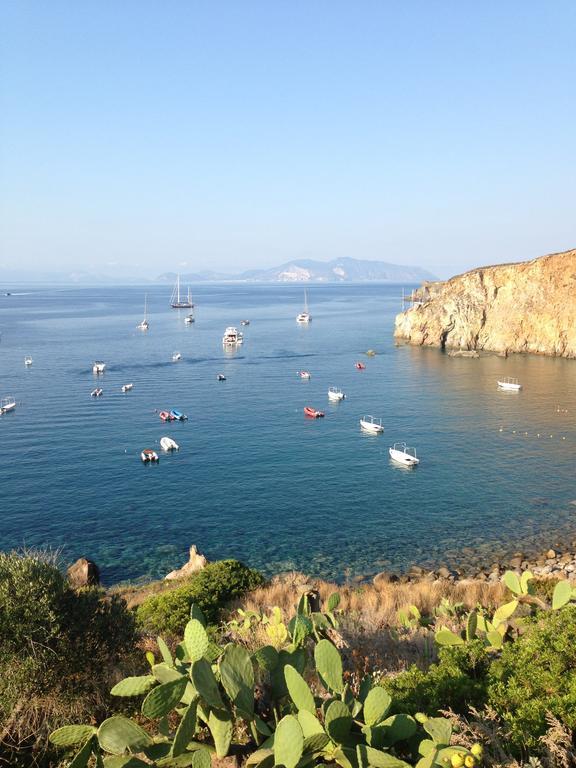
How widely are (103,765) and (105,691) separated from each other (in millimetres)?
3968

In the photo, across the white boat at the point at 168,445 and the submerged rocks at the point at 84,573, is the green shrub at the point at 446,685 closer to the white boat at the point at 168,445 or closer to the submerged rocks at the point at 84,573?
the submerged rocks at the point at 84,573

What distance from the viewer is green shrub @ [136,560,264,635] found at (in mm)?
16438

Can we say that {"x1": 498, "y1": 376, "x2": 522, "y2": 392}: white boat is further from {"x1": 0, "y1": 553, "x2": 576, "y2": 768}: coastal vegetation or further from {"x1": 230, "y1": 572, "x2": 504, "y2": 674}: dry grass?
{"x1": 0, "y1": 553, "x2": 576, "y2": 768}: coastal vegetation

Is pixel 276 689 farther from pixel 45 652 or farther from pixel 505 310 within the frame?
pixel 505 310

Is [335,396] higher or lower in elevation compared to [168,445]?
higher

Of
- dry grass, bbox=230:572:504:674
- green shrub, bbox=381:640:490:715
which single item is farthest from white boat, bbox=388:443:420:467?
green shrub, bbox=381:640:490:715

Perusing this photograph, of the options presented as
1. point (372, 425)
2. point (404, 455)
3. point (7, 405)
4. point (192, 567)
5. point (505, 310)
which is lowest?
point (192, 567)

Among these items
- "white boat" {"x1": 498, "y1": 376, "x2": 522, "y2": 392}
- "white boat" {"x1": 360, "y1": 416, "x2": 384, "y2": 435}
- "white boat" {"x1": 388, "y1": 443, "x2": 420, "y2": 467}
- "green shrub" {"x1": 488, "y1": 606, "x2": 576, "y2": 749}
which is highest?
"green shrub" {"x1": 488, "y1": 606, "x2": 576, "y2": 749}

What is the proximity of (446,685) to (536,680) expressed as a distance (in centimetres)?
141

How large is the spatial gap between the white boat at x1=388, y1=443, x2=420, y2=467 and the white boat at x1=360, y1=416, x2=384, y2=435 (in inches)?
178

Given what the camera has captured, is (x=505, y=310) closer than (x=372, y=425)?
No

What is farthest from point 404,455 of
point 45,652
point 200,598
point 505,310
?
point 505,310

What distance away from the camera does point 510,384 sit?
233 ft

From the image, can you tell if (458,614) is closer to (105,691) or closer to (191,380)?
(105,691)
